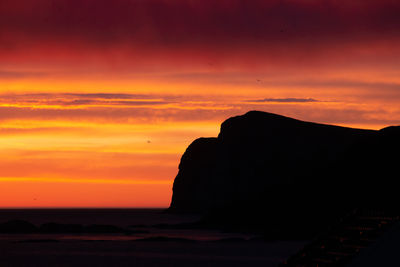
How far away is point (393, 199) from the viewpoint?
265 ft

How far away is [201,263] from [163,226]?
101 metres

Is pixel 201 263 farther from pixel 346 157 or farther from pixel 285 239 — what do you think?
pixel 346 157

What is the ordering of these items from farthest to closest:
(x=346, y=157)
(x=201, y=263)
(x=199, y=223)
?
(x=199, y=223)
(x=346, y=157)
(x=201, y=263)

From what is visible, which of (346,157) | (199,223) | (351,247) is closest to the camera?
(351,247)

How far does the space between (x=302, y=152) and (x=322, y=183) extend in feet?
208

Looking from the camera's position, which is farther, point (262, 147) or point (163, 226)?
point (262, 147)

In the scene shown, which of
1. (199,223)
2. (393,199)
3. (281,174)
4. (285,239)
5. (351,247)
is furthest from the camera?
(281,174)

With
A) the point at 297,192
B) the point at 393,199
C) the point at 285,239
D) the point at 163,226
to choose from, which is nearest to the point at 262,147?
the point at 163,226

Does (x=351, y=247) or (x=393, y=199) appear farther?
(x=393, y=199)

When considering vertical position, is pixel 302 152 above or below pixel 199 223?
above

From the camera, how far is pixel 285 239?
104 meters

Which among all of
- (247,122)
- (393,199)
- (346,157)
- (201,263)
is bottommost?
(201,263)

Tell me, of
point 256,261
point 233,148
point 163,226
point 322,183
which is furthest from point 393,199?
point 233,148

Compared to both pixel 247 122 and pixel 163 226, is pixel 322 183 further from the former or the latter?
pixel 247 122
